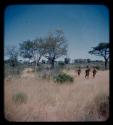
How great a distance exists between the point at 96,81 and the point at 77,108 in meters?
0.31

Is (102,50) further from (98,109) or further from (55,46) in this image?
(98,109)

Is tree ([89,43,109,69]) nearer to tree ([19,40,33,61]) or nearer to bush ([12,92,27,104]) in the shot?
tree ([19,40,33,61])

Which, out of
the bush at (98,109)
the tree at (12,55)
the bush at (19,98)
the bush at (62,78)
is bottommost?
the bush at (98,109)

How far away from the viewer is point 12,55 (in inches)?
87.8

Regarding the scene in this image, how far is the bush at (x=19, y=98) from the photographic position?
214 cm

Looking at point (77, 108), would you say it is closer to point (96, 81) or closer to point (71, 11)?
point (96, 81)

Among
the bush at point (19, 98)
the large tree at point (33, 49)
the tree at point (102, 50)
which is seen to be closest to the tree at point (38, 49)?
the large tree at point (33, 49)

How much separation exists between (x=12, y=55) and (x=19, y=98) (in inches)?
16.1

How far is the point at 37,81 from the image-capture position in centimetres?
227

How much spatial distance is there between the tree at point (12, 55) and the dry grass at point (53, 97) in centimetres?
16

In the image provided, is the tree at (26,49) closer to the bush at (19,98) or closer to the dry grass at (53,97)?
the dry grass at (53,97)

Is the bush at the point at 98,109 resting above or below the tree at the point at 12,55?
below

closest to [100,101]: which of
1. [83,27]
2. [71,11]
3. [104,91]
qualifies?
[104,91]

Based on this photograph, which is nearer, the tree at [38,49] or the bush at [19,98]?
the bush at [19,98]
